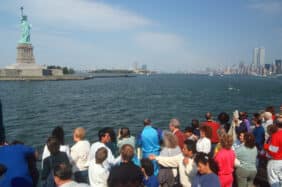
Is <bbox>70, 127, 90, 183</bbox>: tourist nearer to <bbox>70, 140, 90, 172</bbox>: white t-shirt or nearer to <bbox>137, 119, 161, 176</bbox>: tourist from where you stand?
<bbox>70, 140, 90, 172</bbox>: white t-shirt

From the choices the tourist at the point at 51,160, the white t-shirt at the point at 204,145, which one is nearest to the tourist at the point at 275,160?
the white t-shirt at the point at 204,145

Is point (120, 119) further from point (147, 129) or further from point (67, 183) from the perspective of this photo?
point (67, 183)

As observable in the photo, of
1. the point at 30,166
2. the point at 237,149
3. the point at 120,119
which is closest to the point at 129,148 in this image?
the point at 30,166

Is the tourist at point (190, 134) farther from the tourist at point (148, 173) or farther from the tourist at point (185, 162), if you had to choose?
the tourist at point (148, 173)

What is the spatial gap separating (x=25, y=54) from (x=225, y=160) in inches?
3943

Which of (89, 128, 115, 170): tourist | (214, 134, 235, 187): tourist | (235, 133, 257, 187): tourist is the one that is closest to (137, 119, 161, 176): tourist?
(89, 128, 115, 170): tourist

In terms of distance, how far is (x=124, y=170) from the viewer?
386cm

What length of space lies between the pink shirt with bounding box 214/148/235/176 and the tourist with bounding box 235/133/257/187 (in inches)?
18.0

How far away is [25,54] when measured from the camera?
94.1 meters

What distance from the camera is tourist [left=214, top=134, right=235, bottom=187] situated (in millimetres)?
4746

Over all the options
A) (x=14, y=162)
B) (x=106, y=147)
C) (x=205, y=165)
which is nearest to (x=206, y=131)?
(x=205, y=165)

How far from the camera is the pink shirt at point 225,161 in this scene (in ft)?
15.6

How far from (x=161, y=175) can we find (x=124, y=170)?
1.31m

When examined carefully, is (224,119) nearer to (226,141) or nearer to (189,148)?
(226,141)
